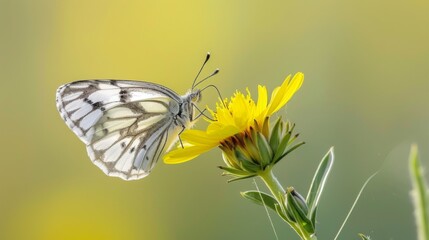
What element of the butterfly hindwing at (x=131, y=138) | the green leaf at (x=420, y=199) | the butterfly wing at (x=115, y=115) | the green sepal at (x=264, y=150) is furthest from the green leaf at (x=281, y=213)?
the butterfly wing at (x=115, y=115)

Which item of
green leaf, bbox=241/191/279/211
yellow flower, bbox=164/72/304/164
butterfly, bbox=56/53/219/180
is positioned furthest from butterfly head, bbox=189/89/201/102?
green leaf, bbox=241/191/279/211

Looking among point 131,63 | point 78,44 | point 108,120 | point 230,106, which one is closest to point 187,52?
point 131,63

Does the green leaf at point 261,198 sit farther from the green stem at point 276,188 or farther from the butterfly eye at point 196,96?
the butterfly eye at point 196,96

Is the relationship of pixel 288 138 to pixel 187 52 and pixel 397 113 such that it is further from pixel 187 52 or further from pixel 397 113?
pixel 187 52

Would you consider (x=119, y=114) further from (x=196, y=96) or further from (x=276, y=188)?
(x=276, y=188)

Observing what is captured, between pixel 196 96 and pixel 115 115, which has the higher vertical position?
pixel 115 115

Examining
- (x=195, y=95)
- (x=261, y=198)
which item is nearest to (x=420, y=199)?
(x=261, y=198)

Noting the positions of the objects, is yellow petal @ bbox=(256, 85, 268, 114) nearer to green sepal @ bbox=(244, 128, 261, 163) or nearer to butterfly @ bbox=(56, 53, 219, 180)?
green sepal @ bbox=(244, 128, 261, 163)
